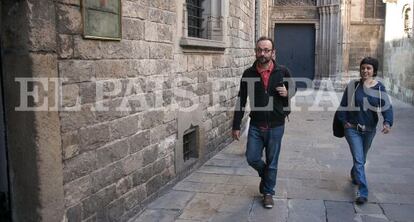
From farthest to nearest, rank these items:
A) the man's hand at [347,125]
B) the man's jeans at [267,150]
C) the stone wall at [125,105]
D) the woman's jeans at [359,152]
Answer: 1. the man's hand at [347,125]
2. the woman's jeans at [359,152]
3. the man's jeans at [267,150]
4. the stone wall at [125,105]

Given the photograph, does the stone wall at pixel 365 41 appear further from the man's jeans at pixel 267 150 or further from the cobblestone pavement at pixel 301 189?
the man's jeans at pixel 267 150

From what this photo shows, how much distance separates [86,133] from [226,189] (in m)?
2.29

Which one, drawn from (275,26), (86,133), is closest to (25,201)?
(86,133)

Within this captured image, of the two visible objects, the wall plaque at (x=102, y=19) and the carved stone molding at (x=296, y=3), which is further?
the carved stone molding at (x=296, y=3)

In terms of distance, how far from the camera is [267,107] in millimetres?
4613

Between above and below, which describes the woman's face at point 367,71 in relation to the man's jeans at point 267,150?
above

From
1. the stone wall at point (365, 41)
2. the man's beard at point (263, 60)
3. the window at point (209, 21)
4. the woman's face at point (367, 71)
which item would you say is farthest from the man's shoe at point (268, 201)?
the stone wall at point (365, 41)

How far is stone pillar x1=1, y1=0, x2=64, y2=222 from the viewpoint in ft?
9.37

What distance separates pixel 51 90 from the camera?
3041mm

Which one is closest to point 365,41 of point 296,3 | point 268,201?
point 296,3

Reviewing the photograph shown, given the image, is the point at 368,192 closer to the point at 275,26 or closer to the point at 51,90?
the point at 51,90

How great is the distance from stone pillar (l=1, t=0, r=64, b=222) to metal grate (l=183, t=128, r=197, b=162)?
308 centimetres

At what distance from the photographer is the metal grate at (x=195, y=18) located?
21.7 feet

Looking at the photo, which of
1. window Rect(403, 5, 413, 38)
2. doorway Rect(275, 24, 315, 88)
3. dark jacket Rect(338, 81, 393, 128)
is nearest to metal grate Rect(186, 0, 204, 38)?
dark jacket Rect(338, 81, 393, 128)
